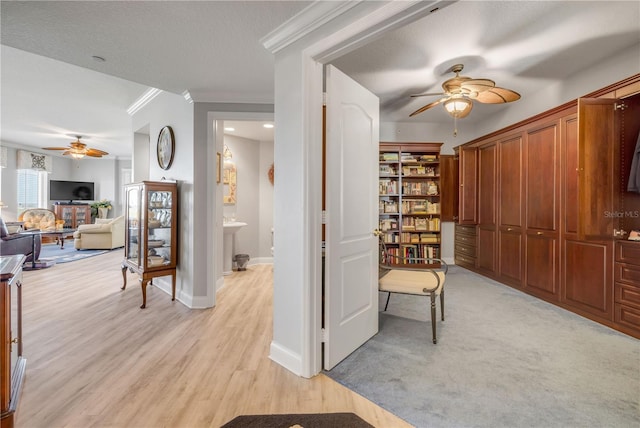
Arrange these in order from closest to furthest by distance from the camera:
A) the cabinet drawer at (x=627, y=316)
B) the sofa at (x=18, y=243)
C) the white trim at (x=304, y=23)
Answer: the white trim at (x=304, y=23) < the cabinet drawer at (x=627, y=316) < the sofa at (x=18, y=243)

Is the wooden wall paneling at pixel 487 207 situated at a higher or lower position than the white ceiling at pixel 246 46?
lower

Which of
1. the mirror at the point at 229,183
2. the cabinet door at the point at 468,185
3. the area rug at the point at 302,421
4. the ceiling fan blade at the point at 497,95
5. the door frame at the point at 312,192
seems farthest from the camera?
the mirror at the point at 229,183

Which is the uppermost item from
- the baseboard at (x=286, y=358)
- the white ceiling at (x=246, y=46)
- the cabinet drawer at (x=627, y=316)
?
the white ceiling at (x=246, y=46)

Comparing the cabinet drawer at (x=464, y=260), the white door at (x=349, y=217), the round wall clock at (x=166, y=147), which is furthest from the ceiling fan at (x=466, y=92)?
the round wall clock at (x=166, y=147)

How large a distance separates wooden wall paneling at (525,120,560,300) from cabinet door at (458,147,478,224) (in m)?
0.97

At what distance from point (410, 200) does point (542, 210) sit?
1.89 meters

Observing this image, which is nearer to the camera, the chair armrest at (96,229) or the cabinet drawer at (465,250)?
the cabinet drawer at (465,250)

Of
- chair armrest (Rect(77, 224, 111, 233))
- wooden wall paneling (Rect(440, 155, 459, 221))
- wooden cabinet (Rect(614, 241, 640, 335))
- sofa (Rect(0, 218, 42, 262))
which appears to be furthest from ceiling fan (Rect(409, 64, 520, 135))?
chair armrest (Rect(77, 224, 111, 233))

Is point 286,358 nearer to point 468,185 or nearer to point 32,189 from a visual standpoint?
point 468,185

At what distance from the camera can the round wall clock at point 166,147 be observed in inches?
140

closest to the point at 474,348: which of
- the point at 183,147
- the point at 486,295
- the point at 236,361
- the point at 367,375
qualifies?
the point at 367,375

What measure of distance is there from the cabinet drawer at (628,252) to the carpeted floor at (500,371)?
65 cm

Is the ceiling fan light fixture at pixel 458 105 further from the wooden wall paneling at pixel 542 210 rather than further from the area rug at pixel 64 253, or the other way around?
the area rug at pixel 64 253

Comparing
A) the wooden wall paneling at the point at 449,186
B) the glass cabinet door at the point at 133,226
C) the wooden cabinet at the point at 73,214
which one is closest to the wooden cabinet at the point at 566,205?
the wooden wall paneling at the point at 449,186
